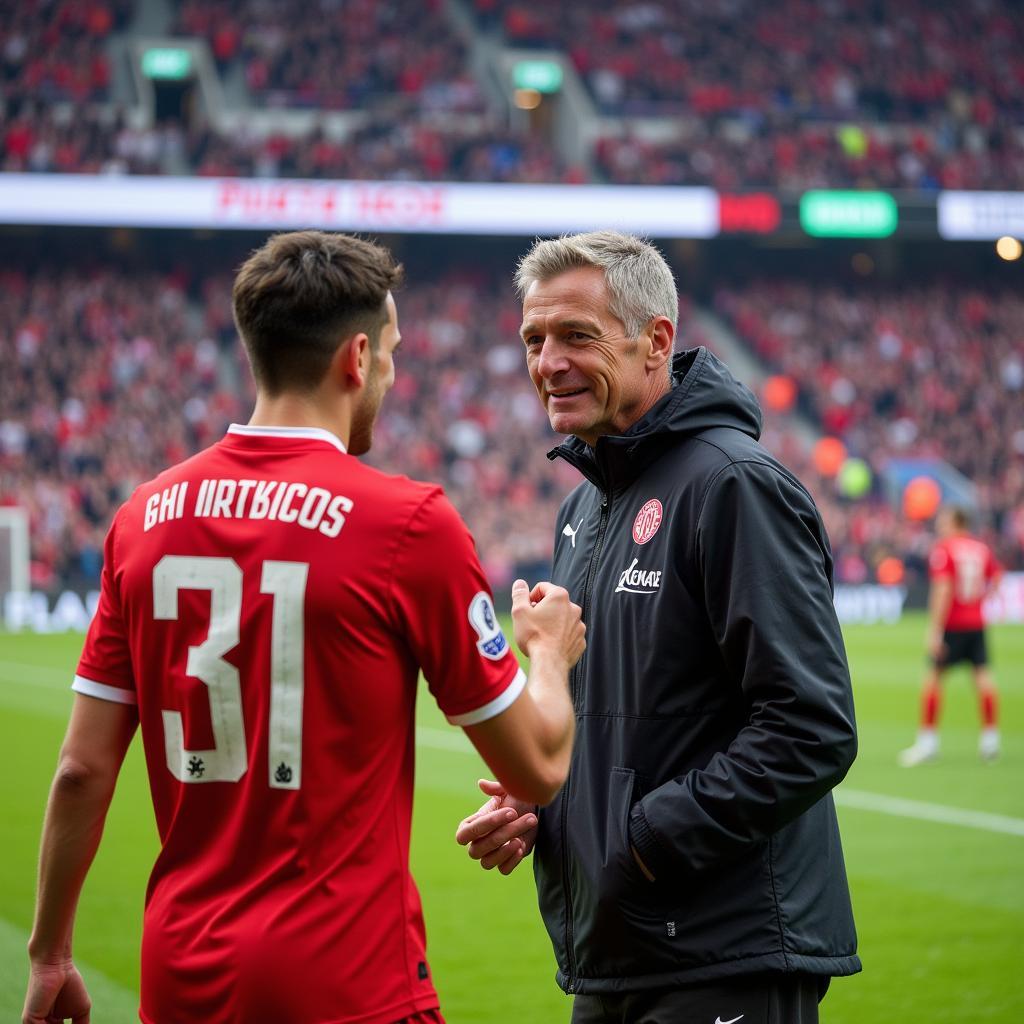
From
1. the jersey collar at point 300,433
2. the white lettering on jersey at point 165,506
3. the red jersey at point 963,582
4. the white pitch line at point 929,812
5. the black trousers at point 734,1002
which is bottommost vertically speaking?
the white pitch line at point 929,812

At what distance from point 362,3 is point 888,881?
112 ft

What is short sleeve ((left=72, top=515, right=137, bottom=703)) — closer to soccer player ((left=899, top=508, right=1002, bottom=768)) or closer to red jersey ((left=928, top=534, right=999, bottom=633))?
soccer player ((left=899, top=508, right=1002, bottom=768))

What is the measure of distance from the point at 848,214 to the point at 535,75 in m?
9.05

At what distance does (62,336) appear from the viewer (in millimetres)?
30875

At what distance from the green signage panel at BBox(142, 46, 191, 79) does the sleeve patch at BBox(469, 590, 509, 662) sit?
1385 inches

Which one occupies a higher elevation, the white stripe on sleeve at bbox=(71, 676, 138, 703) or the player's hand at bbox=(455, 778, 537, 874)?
the white stripe on sleeve at bbox=(71, 676, 138, 703)

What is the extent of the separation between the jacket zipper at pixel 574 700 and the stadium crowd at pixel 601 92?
30066 millimetres

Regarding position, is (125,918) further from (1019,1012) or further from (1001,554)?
(1001,554)

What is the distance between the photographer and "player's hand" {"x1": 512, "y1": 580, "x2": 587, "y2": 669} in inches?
102

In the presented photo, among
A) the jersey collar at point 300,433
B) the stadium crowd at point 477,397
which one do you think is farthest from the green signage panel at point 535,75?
the jersey collar at point 300,433

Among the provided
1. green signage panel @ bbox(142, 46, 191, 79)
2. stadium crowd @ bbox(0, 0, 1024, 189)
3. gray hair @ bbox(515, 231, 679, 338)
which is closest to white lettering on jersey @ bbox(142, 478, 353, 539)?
gray hair @ bbox(515, 231, 679, 338)

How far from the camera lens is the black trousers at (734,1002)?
268 cm

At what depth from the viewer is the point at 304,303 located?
243 cm

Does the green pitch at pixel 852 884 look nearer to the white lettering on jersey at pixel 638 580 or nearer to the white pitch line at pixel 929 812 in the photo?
the white pitch line at pixel 929 812
